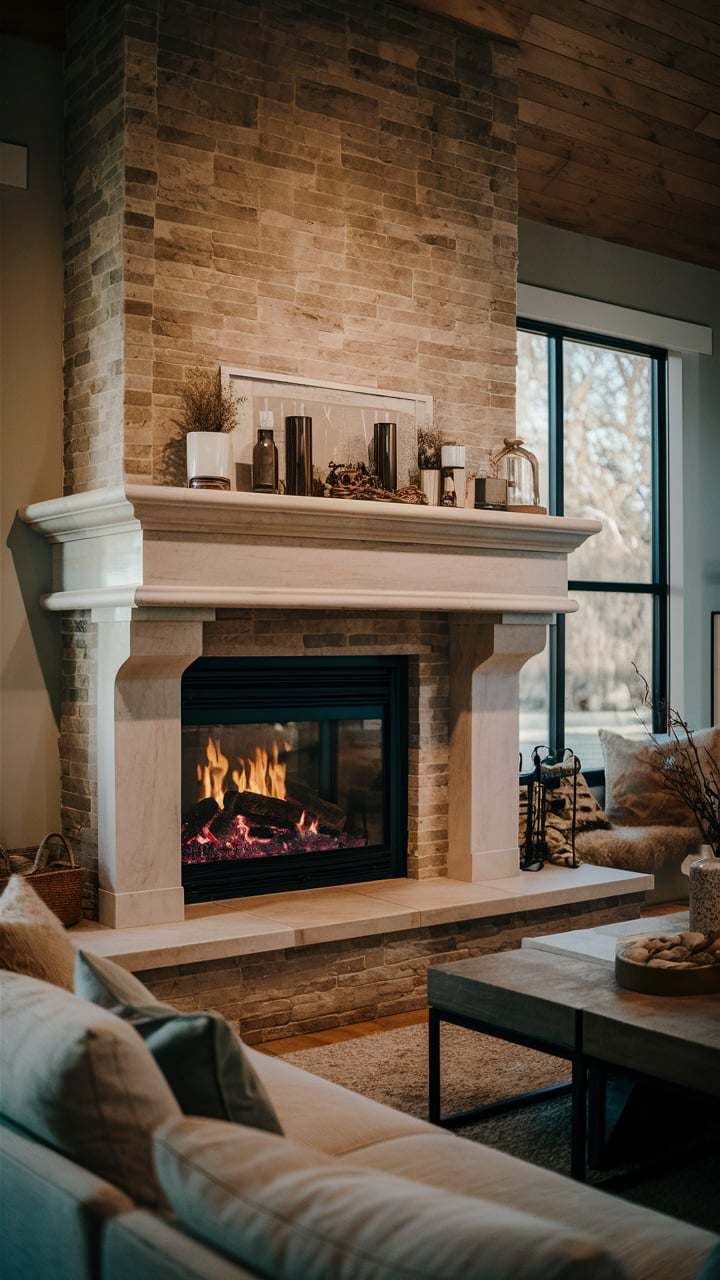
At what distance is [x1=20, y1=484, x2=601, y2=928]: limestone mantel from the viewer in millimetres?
3859

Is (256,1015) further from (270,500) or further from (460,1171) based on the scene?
(460,1171)

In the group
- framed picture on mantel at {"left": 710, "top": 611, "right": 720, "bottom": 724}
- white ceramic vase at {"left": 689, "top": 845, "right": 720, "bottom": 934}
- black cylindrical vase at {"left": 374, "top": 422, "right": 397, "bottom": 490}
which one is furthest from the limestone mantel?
framed picture on mantel at {"left": 710, "top": 611, "right": 720, "bottom": 724}

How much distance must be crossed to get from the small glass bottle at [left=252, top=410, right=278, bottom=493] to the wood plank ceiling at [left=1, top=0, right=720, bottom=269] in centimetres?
167

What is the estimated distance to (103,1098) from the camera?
5.00 feet

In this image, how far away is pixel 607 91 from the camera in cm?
545

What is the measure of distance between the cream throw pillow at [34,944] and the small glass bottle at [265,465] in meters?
2.04

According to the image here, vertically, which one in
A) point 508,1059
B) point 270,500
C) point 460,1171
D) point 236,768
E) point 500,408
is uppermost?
point 500,408

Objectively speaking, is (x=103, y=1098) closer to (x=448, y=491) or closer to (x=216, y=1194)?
(x=216, y=1194)

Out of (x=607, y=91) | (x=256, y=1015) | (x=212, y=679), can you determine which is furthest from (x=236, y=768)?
(x=607, y=91)

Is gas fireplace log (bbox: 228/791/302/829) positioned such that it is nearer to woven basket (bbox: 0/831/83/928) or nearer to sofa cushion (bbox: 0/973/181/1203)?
woven basket (bbox: 0/831/83/928)

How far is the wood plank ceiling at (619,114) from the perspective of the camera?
502 centimetres

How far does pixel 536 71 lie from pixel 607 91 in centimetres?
43

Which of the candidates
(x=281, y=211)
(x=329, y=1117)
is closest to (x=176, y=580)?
(x=281, y=211)

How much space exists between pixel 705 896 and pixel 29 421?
9.01ft
